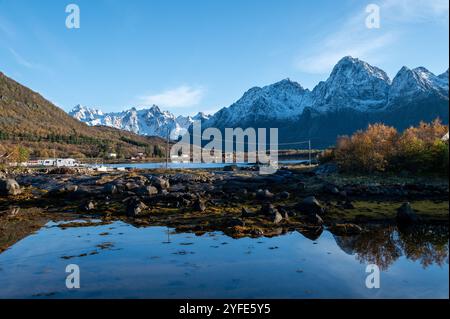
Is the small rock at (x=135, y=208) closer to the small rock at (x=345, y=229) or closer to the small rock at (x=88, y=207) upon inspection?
the small rock at (x=88, y=207)

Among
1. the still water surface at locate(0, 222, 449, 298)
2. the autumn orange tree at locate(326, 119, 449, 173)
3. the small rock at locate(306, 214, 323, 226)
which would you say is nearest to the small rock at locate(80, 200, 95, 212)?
the still water surface at locate(0, 222, 449, 298)

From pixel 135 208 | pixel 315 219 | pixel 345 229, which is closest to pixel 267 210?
pixel 315 219

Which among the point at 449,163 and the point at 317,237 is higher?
the point at 449,163

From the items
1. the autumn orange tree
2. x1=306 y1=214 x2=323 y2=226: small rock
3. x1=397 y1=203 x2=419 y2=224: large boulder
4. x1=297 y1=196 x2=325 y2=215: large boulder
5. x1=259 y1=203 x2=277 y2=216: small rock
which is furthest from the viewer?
the autumn orange tree

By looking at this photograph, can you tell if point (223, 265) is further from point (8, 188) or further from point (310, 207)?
point (8, 188)

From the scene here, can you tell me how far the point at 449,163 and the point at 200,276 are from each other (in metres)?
13.1

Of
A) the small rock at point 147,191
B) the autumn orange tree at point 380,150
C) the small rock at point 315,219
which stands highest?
the autumn orange tree at point 380,150

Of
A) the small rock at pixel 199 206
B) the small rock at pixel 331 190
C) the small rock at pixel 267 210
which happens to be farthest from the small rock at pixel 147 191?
Answer: the small rock at pixel 331 190

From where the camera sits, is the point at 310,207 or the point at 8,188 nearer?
the point at 310,207

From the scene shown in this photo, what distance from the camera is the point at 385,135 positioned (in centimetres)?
6769

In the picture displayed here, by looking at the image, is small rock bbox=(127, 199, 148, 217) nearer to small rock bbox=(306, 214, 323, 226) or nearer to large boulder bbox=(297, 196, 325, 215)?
large boulder bbox=(297, 196, 325, 215)
